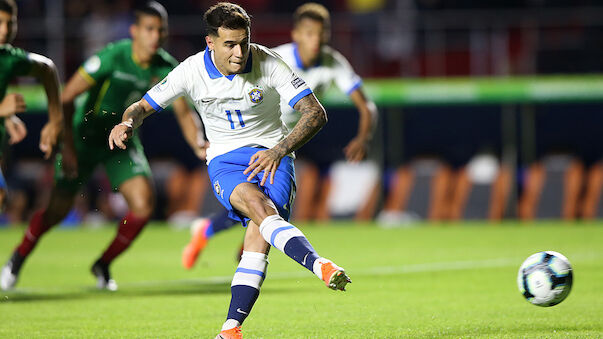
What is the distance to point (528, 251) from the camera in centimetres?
1298

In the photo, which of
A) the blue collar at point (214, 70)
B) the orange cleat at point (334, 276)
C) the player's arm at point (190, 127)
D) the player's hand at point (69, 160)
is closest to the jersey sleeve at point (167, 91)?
the blue collar at point (214, 70)

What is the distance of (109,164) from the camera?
30.9ft

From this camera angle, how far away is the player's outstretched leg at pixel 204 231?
10023 millimetres

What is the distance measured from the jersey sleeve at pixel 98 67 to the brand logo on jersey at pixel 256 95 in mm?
3275

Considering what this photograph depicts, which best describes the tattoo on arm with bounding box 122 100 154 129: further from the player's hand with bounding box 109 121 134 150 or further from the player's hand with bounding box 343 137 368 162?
the player's hand with bounding box 343 137 368 162

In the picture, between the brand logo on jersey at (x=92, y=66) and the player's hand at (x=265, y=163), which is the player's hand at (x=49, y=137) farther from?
the player's hand at (x=265, y=163)

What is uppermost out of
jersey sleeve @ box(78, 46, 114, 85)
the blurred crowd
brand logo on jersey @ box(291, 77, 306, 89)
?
the blurred crowd

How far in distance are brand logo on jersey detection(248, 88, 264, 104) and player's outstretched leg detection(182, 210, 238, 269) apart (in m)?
3.67

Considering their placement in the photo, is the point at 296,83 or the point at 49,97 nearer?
the point at 296,83

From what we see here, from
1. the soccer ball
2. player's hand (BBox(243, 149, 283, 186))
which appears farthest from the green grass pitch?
player's hand (BBox(243, 149, 283, 186))

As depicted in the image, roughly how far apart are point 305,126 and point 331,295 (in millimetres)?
2965

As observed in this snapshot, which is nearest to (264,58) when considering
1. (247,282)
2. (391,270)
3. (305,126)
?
(305,126)

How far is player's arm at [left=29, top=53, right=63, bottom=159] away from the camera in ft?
29.0

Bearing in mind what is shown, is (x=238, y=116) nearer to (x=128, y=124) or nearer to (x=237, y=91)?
(x=237, y=91)
